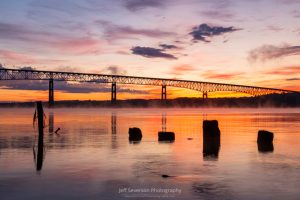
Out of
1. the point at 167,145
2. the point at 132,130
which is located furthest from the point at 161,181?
the point at 132,130

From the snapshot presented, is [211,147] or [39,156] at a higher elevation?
[211,147]

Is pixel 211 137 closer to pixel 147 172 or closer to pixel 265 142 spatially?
pixel 265 142

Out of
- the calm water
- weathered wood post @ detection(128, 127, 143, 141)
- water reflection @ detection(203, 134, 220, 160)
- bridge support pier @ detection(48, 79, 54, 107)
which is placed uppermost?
bridge support pier @ detection(48, 79, 54, 107)

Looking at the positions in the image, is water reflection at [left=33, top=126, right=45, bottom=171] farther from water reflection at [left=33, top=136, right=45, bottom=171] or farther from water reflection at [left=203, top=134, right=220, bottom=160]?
water reflection at [left=203, top=134, right=220, bottom=160]

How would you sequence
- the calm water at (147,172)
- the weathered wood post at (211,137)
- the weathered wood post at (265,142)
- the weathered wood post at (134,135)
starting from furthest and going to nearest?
1. the weathered wood post at (134,135)
2. the weathered wood post at (211,137)
3. the weathered wood post at (265,142)
4. the calm water at (147,172)

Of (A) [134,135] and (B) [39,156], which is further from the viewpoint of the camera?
(A) [134,135]

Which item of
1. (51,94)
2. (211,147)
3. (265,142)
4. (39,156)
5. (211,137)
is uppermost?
(51,94)

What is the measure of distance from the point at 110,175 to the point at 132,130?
1277 cm

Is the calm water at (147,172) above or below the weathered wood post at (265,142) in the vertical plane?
below

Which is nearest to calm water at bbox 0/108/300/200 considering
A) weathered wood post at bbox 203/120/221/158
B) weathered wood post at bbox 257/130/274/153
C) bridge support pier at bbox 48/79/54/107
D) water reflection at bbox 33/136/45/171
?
water reflection at bbox 33/136/45/171

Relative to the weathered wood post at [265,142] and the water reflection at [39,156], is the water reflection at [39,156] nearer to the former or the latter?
the water reflection at [39,156]

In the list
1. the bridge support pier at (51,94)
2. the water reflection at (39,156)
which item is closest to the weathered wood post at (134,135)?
the water reflection at (39,156)

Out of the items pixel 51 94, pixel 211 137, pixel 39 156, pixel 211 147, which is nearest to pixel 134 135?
pixel 211 137

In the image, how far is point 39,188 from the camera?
1188cm
